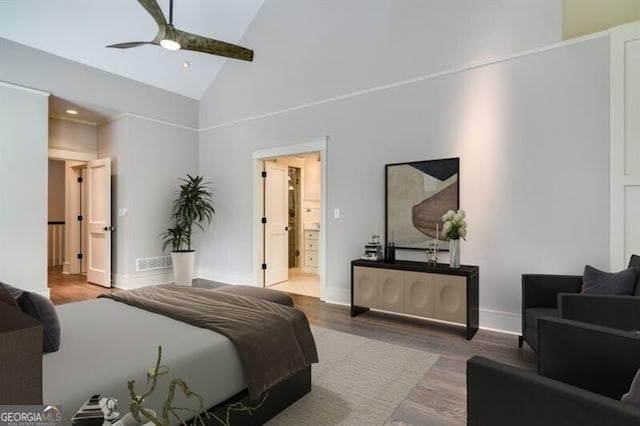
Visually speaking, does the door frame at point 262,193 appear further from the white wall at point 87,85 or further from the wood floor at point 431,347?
the white wall at point 87,85

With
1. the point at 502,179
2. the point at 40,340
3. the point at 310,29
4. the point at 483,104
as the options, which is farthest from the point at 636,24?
the point at 40,340

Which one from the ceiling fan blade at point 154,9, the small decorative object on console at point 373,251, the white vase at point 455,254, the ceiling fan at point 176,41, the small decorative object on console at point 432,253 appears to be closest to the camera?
the ceiling fan blade at point 154,9

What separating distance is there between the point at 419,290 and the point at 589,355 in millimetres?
1978

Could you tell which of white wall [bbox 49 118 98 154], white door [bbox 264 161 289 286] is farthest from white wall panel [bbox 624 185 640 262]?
white wall [bbox 49 118 98 154]

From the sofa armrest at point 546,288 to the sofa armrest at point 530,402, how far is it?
1919mm

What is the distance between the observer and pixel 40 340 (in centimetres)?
56

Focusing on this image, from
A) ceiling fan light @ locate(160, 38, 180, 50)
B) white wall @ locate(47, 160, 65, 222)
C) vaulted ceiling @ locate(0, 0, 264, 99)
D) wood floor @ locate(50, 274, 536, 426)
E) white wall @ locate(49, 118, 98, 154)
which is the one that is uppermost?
vaulted ceiling @ locate(0, 0, 264, 99)

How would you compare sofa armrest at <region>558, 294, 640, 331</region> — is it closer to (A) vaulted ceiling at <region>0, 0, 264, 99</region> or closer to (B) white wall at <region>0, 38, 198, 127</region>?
(A) vaulted ceiling at <region>0, 0, 264, 99</region>

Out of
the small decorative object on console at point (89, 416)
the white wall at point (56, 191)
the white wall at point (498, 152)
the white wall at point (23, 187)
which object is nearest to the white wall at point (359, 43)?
the white wall at point (498, 152)

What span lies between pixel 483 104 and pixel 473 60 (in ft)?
1.64

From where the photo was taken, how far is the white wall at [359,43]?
3365mm

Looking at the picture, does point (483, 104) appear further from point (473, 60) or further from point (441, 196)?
point (441, 196)

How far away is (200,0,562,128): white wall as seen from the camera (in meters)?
3.37

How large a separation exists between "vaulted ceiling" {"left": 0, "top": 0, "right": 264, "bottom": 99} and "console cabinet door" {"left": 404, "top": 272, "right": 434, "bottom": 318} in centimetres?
421
